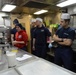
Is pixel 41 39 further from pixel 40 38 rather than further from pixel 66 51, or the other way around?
pixel 66 51

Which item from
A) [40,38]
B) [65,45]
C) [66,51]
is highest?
[40,38]

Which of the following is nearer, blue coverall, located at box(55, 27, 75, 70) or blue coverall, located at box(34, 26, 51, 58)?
blue coverall, located at box(55, 27, 75, 70)

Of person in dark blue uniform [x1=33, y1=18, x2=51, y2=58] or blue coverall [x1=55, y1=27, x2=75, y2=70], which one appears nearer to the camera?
blue coverall [x1=55, y1=27, x2=75, y2=70]

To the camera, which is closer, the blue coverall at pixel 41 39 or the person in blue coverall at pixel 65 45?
the person in blue coverall at pixel 65 45

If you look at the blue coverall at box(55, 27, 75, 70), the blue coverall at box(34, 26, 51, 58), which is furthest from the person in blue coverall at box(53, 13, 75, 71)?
the blue coverall at box(34, 26, 51, 58)

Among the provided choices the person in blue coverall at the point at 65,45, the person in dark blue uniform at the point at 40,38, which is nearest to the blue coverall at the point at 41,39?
the person in dark blue uniform at the point at 40,38

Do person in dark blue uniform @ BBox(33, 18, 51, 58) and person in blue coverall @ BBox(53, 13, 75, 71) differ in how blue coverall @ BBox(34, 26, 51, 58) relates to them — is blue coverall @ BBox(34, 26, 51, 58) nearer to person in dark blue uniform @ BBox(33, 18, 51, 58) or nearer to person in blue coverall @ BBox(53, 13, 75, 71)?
person in dark blue uniform @ BBox(33, 18, 51, 58)

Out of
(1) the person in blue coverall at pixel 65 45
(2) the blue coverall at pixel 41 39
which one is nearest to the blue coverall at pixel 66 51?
(1) the person in blue coverall at pixel 65 45

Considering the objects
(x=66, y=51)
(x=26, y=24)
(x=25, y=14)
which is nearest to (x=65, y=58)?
(x=66, y=51)

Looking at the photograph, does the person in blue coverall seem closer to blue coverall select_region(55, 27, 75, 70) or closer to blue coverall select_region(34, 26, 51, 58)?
blue coverall select_region(55, 27, 75, 70)

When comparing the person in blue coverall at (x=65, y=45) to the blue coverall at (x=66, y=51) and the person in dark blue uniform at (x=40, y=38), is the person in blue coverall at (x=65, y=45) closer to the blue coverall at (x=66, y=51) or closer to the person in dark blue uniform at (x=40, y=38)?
the blue coverall at (x=66, y=51)

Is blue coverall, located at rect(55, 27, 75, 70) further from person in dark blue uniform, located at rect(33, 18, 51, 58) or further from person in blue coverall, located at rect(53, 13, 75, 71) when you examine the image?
person in dark blue uniform, located at rect(33, 18, 51, 58)

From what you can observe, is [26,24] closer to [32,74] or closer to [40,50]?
[40,50]

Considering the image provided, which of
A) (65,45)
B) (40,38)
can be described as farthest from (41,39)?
(65,45)
